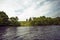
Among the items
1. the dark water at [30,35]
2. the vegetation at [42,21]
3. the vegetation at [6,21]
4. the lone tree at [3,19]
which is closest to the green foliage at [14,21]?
the vegetation at [6,21]

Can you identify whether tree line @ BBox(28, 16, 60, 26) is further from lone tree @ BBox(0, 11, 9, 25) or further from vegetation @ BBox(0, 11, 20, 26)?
lone tree @ BBox(0, 11, 9, 25)

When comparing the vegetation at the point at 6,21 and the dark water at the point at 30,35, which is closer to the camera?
the dark water at the point at 30,35

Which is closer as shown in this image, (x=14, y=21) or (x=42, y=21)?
(x=14, y=21)

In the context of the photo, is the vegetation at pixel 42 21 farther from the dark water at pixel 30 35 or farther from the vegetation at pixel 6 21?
the dark water at pixel 30 35

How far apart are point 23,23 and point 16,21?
15.2m

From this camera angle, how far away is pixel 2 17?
95.2m

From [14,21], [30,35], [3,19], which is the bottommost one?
[30,35]

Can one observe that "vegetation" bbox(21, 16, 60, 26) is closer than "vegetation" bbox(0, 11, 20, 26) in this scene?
No

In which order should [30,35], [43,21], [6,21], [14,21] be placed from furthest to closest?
1. [43,21]
2. [14,21]
3. [6,21]
4. [30,35]

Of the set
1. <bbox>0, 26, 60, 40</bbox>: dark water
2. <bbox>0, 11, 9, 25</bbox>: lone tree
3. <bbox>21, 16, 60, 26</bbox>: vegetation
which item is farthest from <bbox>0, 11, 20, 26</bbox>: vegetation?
<bbox>0, 26, 60, 40</bbox>: dark water

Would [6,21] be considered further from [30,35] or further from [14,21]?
[30,35]

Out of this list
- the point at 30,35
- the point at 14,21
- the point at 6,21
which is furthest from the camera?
the point at 14,21

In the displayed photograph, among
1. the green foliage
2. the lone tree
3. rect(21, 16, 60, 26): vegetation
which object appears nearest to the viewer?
the lone tree

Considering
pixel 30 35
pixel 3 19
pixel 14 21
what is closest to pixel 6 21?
pixel 3 19
